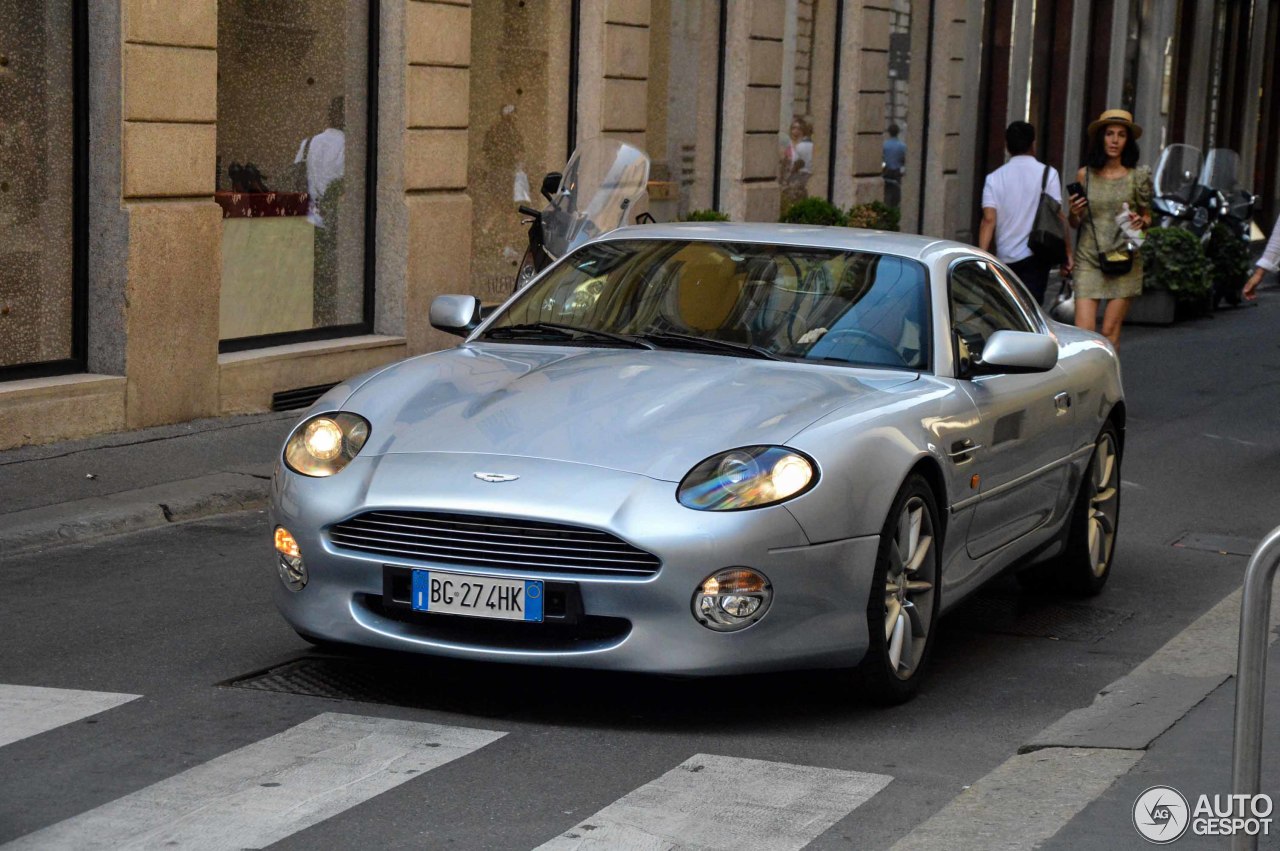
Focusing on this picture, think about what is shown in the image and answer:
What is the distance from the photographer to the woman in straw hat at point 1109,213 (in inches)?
530

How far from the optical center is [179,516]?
364 inches

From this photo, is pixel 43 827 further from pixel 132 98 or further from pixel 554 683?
pixel 132 98

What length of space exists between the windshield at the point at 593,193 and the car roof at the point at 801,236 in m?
5.34

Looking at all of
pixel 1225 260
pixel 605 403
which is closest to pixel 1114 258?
pixel 605 403

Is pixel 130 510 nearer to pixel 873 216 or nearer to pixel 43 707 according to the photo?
pixel 43 707

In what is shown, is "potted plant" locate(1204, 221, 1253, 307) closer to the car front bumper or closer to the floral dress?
the floral dress

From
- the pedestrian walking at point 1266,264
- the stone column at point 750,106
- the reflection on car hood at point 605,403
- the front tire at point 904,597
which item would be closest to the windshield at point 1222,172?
the stone column at point 750,106

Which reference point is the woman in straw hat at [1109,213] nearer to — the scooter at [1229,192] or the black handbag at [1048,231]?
the black handbag at [1048,231]

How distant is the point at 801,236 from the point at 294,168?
719cm

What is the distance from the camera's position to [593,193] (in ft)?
43.2

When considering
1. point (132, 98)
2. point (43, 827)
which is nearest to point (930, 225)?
point (132, 98)

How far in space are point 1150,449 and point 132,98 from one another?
6212 millimetres

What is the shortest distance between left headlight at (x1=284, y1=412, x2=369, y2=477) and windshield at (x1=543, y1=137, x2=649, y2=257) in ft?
22.6

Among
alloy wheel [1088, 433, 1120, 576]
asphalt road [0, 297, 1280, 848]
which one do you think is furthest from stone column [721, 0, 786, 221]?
alloy wheel [1088, 433, 1120, 576]
